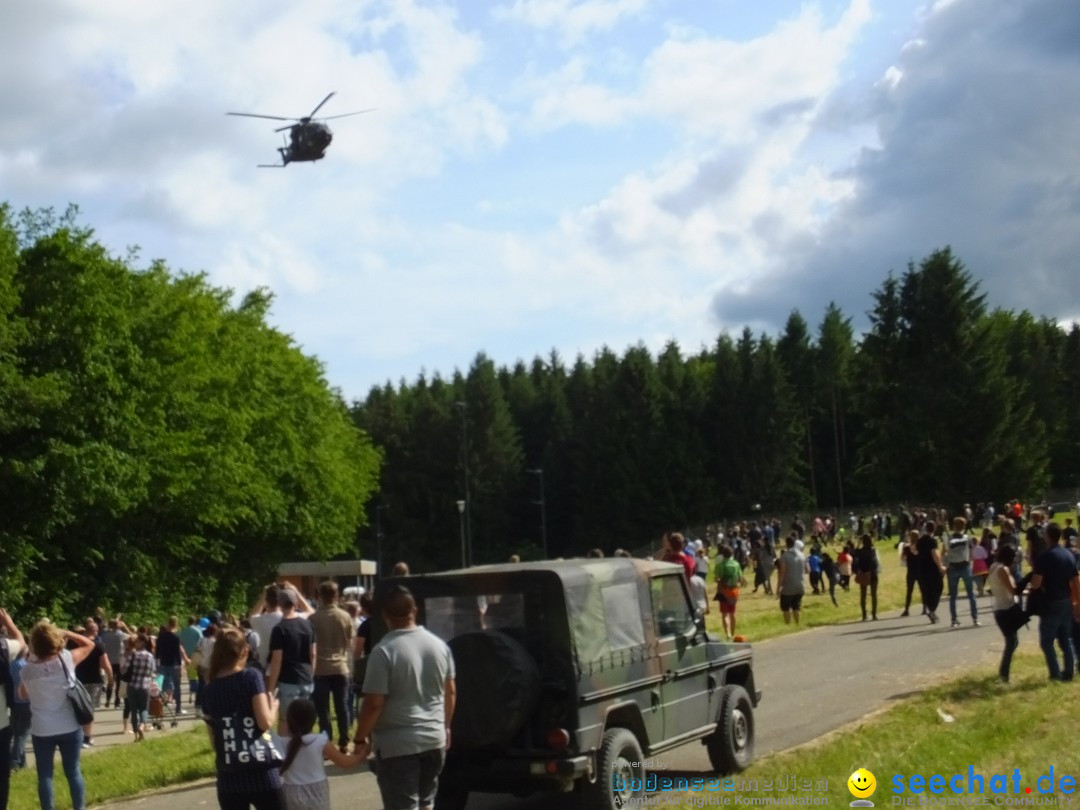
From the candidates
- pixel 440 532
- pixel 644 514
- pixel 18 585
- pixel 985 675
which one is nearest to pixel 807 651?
pixel 985 675

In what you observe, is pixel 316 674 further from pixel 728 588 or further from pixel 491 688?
pixel 728 588

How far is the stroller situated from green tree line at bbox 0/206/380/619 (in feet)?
68.1

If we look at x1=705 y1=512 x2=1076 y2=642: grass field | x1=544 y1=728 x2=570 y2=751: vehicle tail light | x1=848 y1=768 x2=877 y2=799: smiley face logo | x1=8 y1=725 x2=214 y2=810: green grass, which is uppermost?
x1=544 y1=728 x2=570 y2=751: vehicle tail light

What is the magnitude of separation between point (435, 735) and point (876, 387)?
242 feet

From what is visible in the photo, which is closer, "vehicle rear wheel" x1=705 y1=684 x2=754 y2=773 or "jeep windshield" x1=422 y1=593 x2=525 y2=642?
"jeep windshield" x1=422 y1=593 x2=525 y2=642

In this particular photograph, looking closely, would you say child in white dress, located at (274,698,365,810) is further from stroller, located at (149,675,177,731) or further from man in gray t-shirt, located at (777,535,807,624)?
man in gray t-shirt, located at (777,535,807,624)

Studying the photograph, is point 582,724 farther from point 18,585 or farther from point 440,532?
point 440,532

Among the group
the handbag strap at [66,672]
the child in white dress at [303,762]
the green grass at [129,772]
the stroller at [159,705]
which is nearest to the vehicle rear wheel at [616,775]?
the child in white dress at [303,762]

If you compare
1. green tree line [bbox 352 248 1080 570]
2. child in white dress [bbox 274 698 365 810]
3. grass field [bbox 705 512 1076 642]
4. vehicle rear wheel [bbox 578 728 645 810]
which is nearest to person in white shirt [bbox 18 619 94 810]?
child in white dress [bbox 274 698 365 810]

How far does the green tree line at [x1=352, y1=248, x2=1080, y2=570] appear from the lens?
251ft

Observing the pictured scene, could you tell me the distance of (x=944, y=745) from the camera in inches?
447

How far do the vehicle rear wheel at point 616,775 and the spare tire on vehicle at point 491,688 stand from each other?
64 cm

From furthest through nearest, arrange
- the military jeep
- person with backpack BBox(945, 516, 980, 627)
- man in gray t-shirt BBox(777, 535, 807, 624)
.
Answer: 1. man in gray t-shirt BBox(777, 535, 807, 624)
2. person with backpack BBox(945, 516, 980, 627)
3. the military jeep

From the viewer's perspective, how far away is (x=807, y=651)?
21.7m
